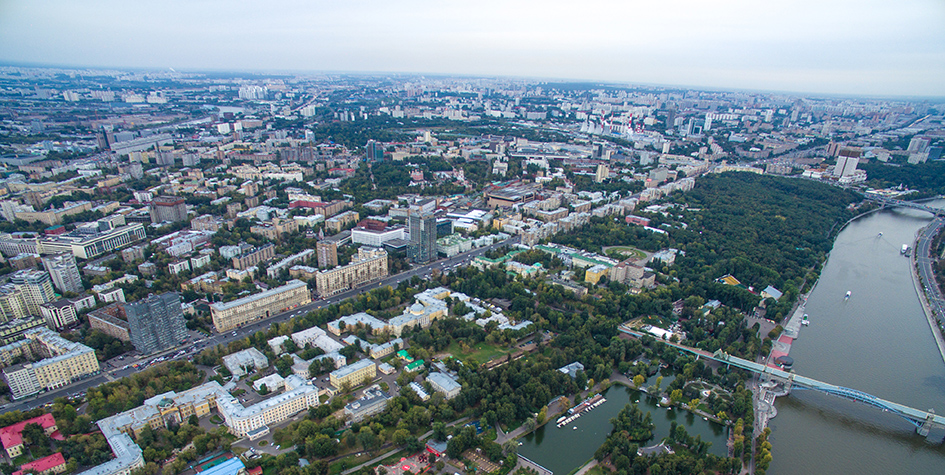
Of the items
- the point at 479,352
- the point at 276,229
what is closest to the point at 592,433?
the point at 479,352

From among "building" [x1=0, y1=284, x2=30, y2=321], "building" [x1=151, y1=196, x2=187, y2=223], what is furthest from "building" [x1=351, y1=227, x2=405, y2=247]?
"building" [x1=0, y1=284, x2=30, y2=321]

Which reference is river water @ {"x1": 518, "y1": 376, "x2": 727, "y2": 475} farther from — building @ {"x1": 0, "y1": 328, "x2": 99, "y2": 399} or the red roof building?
building @ {"x1": 0, "y1": 328, "x2": 99, "y2": 399}

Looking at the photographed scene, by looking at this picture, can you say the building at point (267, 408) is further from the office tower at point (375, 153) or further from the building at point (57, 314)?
the office tower at point (375, 153)

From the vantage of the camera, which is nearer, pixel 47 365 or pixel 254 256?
pixel 47 365

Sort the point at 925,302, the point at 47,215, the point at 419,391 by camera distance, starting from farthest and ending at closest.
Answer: the point at 47,215
the point at 925,302
the point at 419,391

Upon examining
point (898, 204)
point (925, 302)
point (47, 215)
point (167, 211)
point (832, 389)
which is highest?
point (167, 211)

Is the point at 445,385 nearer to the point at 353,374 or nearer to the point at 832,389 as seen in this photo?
the point at 353,374

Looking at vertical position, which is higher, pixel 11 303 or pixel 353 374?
pixel 11 303

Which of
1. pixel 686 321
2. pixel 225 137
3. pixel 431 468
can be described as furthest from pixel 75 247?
pixel 225 137
